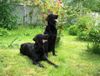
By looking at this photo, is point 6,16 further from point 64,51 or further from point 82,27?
point 64,51

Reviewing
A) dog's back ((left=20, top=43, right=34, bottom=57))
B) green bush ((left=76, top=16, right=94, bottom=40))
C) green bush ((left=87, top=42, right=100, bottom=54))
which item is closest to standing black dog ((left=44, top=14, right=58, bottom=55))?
dog's back ((left=20, top=43, right=34, bottom=57))

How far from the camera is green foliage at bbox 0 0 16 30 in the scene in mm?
16892

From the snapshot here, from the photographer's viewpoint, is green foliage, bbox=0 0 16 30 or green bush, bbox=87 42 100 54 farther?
green foliage, bbox=0 0 16 30

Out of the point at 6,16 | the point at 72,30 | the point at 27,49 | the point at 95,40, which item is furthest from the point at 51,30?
the point at 6,16

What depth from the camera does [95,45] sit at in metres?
11.2

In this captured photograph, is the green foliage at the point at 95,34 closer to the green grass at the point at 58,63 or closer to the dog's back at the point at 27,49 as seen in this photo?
the green grass at the point at 58,63

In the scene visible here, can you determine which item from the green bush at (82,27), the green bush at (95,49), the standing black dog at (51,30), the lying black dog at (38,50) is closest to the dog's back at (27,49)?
the lying black dog at (38,50)

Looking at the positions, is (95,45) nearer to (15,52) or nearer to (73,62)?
(73,62)

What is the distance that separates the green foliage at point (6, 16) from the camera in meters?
16.9

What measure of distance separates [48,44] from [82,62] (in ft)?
4.03

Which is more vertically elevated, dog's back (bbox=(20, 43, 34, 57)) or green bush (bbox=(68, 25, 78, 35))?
dog's back (bbox=(20, 43, 34, 57))

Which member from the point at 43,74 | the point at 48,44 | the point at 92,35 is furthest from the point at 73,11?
the point at 43,74

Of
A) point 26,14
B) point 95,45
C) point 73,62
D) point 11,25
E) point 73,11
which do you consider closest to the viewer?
point 73,62

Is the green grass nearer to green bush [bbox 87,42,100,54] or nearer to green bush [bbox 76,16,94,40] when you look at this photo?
green bush [bbox 87,42,100,54]
